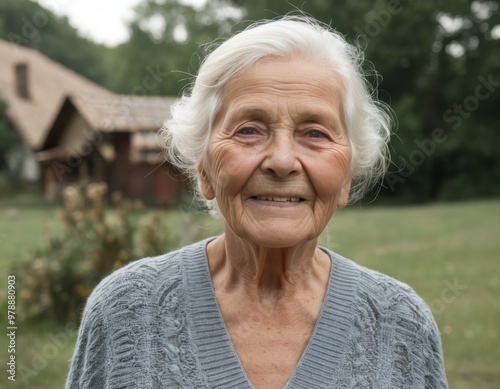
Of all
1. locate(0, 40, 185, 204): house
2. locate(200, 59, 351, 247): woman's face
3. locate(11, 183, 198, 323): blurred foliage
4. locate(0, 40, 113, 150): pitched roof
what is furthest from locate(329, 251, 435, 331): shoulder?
locate(0, 40, 113, 150): pitched roof

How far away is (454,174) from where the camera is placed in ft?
90.4

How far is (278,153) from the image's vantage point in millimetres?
1766

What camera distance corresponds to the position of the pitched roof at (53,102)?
66.6 feet

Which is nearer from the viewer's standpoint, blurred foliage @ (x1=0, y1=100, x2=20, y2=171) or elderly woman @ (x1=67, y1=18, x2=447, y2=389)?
elderly woman @ (x1=67, y1=18, x2=447, y2=389)

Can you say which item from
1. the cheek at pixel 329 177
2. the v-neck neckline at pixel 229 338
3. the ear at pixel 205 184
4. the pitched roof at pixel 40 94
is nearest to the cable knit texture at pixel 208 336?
the v-neck neckline at pixel 229 338

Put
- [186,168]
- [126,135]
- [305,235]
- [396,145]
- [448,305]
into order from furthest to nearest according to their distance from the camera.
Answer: [396,145] → [126,135] → [448,305] → [186,168] → [305,235]

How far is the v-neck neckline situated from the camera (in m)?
1.82

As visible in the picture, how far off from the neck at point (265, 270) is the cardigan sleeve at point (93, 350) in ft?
1.16

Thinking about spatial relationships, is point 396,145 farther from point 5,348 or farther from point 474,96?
point 5,348

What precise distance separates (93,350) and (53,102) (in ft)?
89.2

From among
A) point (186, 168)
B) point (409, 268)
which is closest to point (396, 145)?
point (409, 268)

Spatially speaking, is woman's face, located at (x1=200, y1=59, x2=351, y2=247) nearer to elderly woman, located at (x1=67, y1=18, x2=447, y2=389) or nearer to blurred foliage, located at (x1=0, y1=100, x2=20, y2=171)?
elderly woman, located at (x1=67, y1=18, x2=447, y2=389)

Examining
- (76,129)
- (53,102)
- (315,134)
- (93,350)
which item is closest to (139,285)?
(93,350)

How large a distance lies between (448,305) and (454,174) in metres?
22.0
